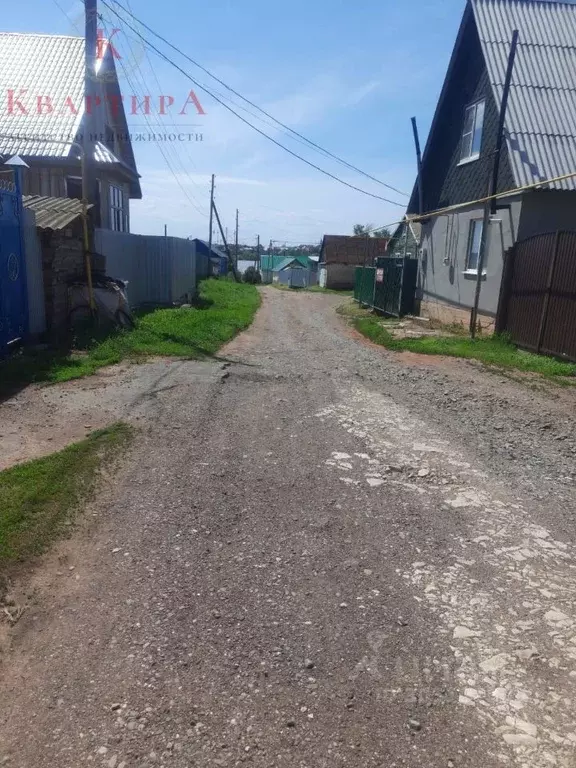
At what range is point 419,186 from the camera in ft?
59.3

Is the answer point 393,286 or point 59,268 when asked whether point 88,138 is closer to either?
point 59,268

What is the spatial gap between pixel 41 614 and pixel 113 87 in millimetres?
20596

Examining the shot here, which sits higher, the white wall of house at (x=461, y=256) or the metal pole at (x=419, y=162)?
the metal pole at (x=419, y=162)

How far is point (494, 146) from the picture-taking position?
43.5 feet

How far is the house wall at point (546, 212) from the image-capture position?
11.9 metres

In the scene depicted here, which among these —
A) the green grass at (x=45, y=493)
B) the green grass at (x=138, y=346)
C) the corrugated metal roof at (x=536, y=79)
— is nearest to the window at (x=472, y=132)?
the corrugated metal roof at (x=536, y=79)

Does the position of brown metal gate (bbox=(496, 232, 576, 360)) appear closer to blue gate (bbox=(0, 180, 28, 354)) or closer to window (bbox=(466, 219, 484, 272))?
window (bbox=(466, 219, 484, 272))

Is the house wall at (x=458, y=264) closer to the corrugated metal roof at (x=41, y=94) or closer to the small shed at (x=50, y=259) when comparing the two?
the small shed at (x=50, y=259)

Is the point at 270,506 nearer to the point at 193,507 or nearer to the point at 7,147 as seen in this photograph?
the point at 193,507

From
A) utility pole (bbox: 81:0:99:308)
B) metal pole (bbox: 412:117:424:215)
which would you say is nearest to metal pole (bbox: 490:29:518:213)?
metal pole (bbox: 412:117:424:215)

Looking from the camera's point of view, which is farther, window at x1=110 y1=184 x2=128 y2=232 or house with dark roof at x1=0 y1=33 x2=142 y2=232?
window at x1=110 y1=184 x2=128 y2=232

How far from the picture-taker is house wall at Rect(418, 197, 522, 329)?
12.7 metres

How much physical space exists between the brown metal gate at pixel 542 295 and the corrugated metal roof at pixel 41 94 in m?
11.2

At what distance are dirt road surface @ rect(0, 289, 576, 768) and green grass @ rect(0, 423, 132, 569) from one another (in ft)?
0.65
